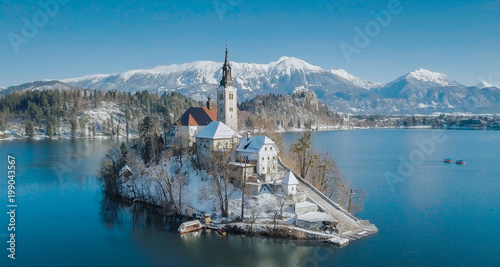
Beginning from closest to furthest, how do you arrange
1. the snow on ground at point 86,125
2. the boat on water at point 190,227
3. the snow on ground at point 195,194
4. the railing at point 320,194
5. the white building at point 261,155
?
the boat on water at point 190,227
the railing at point 320,194
the snow on ground at point 195,194
the white building at point 261,155
the snow on ground at point 86,125

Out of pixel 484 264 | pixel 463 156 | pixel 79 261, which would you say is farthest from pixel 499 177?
pixel 79 261

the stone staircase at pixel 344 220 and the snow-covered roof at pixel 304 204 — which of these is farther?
the snow-covered roof at pixel 304 204

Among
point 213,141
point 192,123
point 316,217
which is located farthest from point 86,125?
point 316,217

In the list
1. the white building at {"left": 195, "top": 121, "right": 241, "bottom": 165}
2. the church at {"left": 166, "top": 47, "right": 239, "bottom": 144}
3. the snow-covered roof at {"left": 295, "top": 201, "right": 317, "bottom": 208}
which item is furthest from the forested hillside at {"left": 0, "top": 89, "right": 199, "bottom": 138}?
the snow-covered roof at {"left": 295, "top": 201, "right": 317, "bottom": 208}

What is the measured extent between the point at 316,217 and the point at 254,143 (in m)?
10.9

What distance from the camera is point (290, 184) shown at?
35438mm

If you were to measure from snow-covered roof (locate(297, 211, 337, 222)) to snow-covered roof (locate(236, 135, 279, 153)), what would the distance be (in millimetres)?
8765

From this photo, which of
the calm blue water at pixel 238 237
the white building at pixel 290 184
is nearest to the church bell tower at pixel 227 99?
the calm blue water at pixel 238 237

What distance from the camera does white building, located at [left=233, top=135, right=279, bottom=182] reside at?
38.5 m

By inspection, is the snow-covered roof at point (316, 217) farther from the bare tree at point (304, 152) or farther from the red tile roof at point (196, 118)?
the red tile roof at point (196, 118)

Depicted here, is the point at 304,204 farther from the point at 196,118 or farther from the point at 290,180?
the point at 196,118

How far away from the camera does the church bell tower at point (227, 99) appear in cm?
5259

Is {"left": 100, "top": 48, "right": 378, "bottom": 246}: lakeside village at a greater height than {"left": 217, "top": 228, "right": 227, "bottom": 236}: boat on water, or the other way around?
{"left": 100, "top": 48, "right": 378, "bottom": 246}: lakeside village

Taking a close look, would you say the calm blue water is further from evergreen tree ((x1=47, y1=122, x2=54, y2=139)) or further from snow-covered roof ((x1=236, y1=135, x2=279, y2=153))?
evergreen tree ((x1=47, y1=122, x2=54, y2=139))
